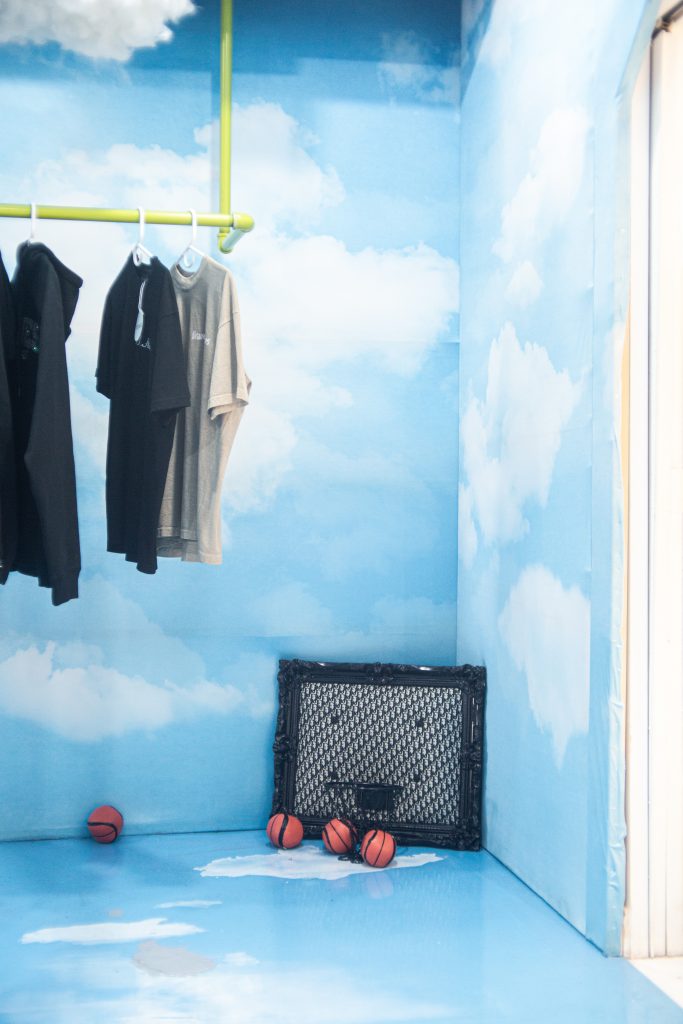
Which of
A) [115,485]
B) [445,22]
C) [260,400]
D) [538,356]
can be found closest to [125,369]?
[115,485]

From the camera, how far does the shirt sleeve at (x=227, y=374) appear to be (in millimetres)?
2537

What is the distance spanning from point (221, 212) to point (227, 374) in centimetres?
67

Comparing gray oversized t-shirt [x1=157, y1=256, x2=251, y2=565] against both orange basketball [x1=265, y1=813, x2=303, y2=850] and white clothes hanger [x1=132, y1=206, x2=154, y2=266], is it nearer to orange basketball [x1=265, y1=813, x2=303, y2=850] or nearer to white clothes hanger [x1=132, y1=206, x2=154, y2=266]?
white clothes hanger [x1=132, y1=206, x2=154, y2=266]

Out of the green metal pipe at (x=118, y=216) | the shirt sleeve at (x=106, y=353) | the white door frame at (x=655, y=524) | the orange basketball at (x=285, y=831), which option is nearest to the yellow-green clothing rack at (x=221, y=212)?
the green metal pipe at (x=118, y=216)

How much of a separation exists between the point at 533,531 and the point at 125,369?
1.19 metres

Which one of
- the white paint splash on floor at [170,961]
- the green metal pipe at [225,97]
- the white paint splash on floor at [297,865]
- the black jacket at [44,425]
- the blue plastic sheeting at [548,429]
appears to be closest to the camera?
the white paint splash on floor at [170,961]

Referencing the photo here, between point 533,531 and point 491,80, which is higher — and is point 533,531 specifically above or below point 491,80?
below

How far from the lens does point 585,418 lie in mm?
2328

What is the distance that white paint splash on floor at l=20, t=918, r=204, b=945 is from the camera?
224 cm

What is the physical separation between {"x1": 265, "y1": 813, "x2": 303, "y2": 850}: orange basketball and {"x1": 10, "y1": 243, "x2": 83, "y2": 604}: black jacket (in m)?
1.02

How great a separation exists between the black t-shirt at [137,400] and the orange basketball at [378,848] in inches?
39.7

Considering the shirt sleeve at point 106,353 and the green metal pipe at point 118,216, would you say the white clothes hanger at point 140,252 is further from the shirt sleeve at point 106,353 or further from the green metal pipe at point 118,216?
the shirt sleeve at point 106,353

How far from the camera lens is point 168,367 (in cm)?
243

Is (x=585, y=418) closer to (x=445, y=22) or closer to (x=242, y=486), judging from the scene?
(x=242, y=486)
